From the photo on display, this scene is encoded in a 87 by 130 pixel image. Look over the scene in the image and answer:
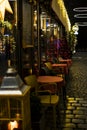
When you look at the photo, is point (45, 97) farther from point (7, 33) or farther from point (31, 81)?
point (7, 33)

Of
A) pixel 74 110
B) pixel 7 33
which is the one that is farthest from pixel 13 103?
pixel 74 110

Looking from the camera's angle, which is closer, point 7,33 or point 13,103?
point 13,103

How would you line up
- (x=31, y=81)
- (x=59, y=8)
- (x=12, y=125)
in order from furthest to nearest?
(x=59, y=8)
(x=31, y=81)
(x=12, y=125)

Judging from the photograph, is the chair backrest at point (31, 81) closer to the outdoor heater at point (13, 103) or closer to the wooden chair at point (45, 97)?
the wooden chair at point (45, 97)

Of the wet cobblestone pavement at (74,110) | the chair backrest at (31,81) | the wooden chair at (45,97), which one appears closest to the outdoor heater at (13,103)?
the wooden chair at (45,97)

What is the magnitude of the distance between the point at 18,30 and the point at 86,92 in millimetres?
4511

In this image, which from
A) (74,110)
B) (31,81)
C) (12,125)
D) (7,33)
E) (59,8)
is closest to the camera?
(12,125)

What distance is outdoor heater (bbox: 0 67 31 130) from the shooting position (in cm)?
412

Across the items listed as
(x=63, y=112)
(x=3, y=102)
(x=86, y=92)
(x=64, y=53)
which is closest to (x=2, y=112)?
(x=3, y=102)

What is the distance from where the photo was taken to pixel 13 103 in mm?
4270

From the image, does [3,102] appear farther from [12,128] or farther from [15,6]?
[15,6]

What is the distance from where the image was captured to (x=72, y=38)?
30469 millimetres

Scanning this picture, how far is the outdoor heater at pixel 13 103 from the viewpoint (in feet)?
13.5

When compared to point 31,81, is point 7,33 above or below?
above
